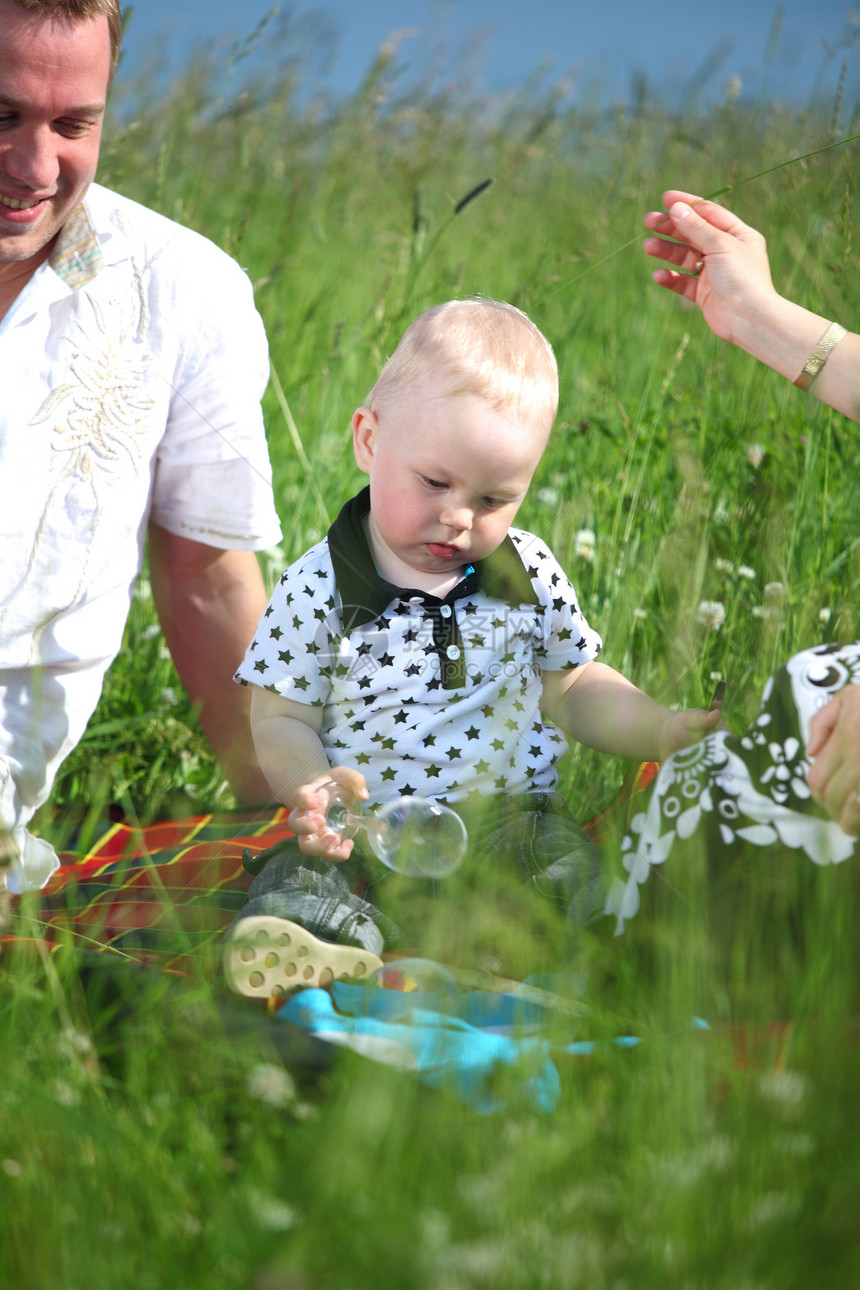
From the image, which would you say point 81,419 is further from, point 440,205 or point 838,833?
point 440,205

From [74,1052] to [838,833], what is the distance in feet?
2.54

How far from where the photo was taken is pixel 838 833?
1146 mm

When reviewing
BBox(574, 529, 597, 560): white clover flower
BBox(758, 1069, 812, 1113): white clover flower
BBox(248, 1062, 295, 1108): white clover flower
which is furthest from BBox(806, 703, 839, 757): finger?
BBox(574, 529, 597, 560): white clover flower

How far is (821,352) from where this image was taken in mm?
1422

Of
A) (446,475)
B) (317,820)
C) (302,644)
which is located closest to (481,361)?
(446,475)

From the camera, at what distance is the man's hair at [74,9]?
5.21 ft

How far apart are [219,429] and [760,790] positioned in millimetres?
1201

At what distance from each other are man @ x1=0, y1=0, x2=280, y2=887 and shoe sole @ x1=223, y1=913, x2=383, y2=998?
685mm

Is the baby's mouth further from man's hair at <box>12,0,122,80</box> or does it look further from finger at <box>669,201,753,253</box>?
finger at <box>669,201,753,253</box>

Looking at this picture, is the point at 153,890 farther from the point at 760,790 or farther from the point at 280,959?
the point at 760,790

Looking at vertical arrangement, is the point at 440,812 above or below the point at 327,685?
below

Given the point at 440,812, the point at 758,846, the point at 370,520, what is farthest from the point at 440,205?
the point at 758,846

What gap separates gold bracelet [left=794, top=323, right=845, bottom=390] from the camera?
142 centimetres

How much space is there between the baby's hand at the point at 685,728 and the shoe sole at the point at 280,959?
513 mm
